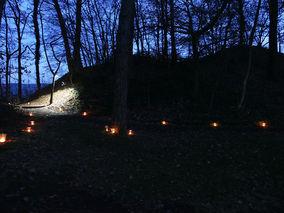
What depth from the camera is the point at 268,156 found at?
5895 millimetres

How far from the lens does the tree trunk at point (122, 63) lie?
6770 millimetres

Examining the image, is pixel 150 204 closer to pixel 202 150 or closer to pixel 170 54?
pixel 202 150

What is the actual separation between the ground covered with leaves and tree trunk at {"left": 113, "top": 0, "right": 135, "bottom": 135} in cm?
79

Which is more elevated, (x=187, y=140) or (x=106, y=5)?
(x=106, y=5)

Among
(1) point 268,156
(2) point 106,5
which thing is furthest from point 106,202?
(2) point 106,5

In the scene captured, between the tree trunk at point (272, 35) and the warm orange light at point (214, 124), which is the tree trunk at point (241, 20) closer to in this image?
the tree trunk at point (272, 35)

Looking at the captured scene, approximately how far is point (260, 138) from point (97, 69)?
522 inches

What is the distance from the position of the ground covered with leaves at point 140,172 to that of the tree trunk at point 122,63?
31.0 inches

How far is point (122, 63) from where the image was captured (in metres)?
6.86

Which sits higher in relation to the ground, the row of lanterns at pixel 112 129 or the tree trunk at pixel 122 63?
the tree trunk at pixel 122 63

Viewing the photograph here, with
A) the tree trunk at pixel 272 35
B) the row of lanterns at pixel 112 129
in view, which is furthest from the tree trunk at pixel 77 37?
the tree trunk at pixel 272 35

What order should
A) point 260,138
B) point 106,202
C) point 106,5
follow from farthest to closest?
1. point 106,5
2. point 260,138
3. point 106,202

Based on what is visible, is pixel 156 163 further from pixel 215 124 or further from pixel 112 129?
pixel 215 124

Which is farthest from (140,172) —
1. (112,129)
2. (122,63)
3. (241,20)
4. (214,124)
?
(241,20)
